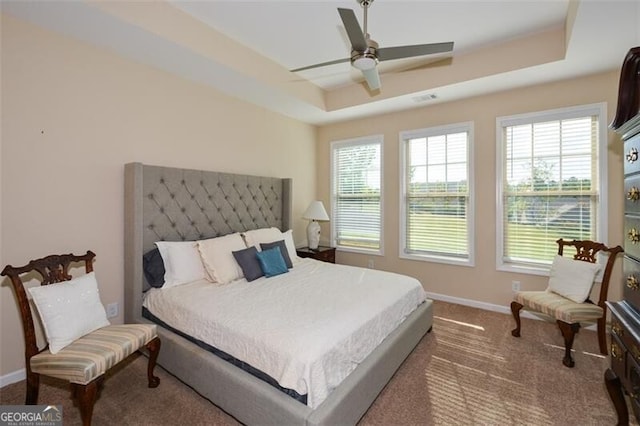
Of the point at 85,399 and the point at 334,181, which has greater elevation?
the point at 334,181

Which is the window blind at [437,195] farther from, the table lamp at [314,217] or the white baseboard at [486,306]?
the table lamp at [314,217]

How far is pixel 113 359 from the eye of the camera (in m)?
1.78

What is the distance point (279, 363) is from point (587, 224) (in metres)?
3.51

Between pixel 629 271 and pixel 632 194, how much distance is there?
413 mm

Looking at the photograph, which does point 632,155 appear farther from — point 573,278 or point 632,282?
point 573,278

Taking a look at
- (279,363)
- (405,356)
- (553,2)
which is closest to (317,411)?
(279,363)

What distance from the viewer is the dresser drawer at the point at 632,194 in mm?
1508

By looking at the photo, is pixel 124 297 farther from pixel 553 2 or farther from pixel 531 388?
pixel 553 2

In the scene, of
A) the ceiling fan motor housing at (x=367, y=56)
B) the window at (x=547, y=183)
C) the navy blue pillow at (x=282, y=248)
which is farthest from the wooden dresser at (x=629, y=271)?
the navy blue pillow at (x=282, y=248)

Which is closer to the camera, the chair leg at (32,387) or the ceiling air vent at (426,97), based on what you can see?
the chair leg at (32,387)

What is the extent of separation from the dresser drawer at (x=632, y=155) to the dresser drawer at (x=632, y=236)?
0.84ft

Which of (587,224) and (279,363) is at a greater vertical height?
(587,224)

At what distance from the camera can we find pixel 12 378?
7.12ft

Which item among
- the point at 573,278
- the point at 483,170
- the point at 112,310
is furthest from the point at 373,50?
the point at 112,310
